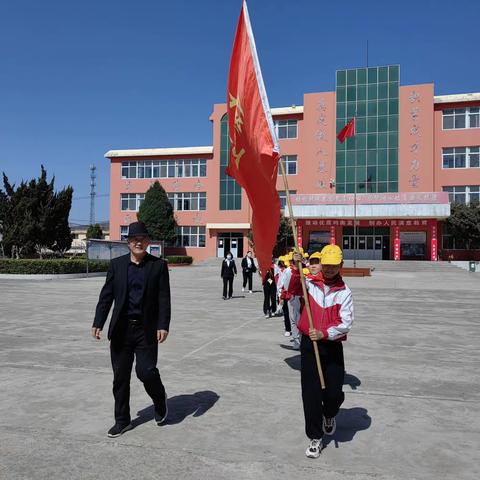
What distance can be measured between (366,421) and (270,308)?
7.49 m

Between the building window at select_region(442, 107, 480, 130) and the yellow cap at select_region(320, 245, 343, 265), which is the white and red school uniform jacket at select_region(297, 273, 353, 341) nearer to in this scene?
the yellow cap at select_region(320, 245, 343, 265)

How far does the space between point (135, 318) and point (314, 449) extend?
1.79 meters

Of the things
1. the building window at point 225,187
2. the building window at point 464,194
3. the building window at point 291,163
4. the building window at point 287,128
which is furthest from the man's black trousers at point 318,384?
the building window at point 287,128

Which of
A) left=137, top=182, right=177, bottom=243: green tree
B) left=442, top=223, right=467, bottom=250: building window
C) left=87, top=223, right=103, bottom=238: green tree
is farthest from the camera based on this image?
left=87, top=223, right=103, bottom=238: green tree

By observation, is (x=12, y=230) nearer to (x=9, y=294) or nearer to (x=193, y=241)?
(x=9, y=294)

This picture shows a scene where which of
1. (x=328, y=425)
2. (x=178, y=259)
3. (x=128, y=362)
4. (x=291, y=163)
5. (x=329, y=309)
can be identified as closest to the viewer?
(x=329, y=309)

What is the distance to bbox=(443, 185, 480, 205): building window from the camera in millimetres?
45969

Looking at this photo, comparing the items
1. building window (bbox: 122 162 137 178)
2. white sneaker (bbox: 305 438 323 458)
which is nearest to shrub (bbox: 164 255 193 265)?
building window (bbox: 122 162 137 178)

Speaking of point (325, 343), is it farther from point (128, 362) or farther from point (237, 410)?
point (128, 362)

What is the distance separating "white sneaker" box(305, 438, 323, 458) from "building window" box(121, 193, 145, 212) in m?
54.2

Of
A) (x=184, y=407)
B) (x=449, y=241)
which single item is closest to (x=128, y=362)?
(x=184, y=407)

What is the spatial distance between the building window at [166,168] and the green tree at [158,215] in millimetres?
4250

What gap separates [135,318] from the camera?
4.31 m

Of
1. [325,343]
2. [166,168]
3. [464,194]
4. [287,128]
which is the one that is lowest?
[325,343]
